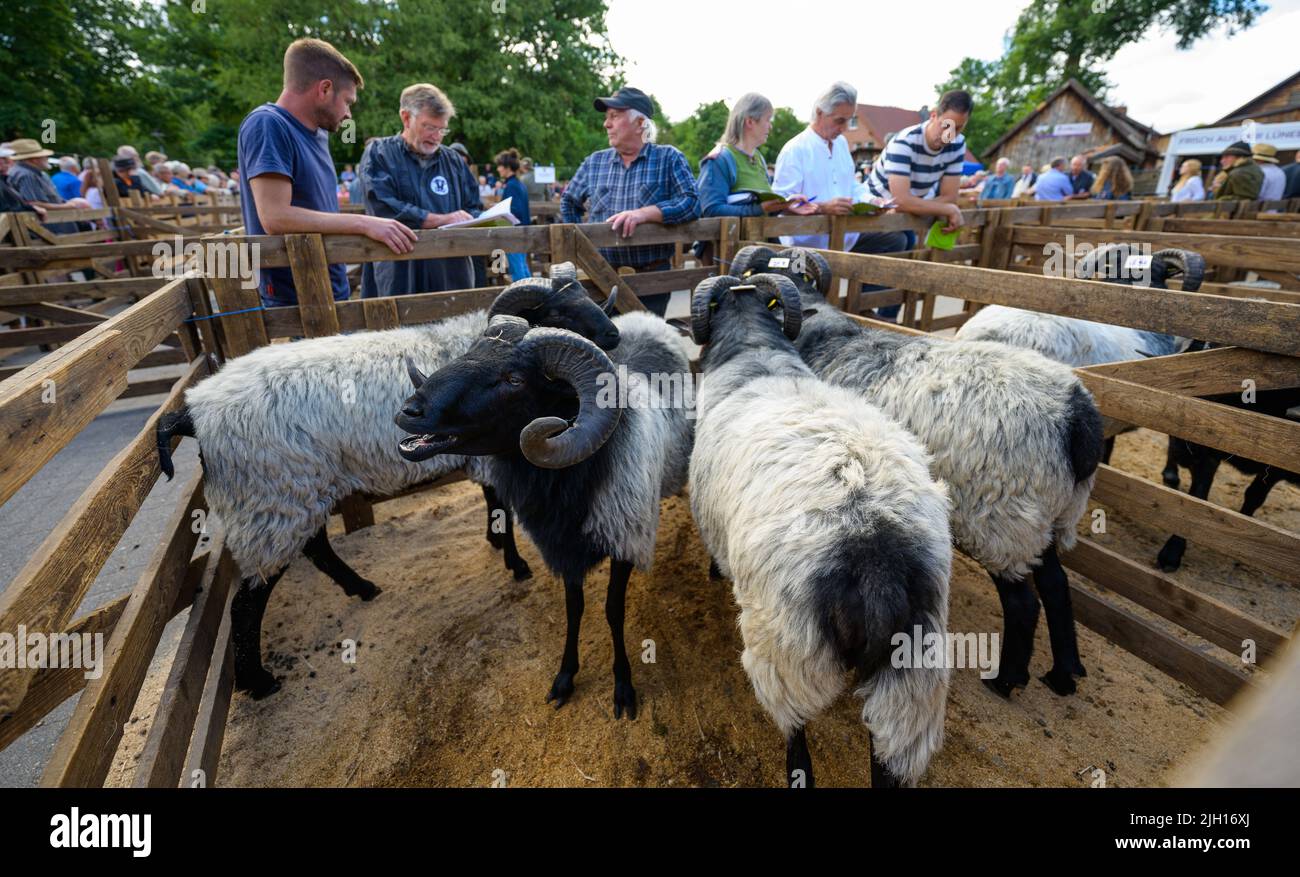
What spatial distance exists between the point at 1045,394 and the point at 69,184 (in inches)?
774

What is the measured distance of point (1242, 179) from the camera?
954cm

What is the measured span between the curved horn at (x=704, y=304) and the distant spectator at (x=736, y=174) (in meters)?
1.81

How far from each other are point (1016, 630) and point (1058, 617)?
0.81 feet

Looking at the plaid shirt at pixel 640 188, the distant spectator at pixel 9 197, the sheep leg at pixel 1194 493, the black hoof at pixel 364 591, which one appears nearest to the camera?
the black hoof at pixel 364 591

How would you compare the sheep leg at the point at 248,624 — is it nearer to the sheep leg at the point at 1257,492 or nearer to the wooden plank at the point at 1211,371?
the wooden plank at the point at 1211,371

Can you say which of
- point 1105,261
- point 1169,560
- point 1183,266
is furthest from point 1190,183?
point 1169,560

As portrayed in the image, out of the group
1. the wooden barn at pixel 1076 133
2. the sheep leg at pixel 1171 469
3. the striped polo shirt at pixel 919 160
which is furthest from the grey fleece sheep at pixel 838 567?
the wooden barn at pixel 1076 133

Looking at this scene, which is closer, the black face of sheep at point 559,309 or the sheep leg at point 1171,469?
the black face of sheep at point 559,309

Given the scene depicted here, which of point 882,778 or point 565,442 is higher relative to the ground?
point 565,442

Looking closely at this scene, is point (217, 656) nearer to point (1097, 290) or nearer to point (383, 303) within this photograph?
point (383, 303)

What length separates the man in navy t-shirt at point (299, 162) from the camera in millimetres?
3357

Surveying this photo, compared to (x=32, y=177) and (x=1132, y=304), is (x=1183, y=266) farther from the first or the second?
(x=32, y=177)

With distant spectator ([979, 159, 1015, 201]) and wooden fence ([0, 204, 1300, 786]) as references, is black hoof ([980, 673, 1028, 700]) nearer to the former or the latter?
wooden fence ([0, 204, 1300, 786])
